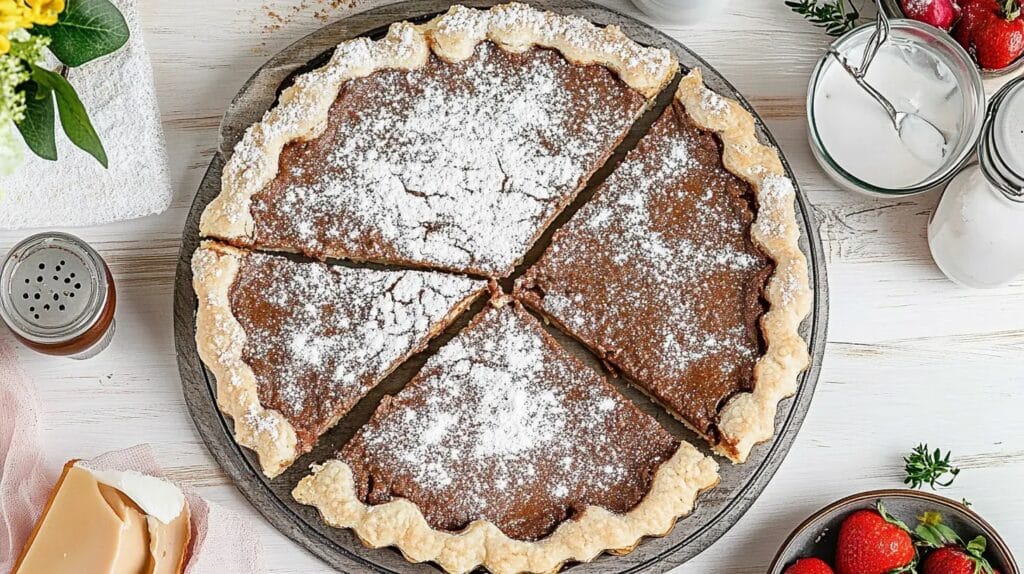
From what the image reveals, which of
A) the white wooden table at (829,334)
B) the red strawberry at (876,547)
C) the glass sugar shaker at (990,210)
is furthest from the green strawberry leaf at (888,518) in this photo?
the glass sugar shaker at (990,210)

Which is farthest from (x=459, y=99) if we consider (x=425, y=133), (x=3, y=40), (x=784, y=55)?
(x=3, y=40)

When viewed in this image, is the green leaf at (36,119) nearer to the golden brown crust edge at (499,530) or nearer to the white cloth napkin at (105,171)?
the white cloth napkin at (105,171)

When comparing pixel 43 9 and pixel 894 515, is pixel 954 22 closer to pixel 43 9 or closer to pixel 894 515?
pixel 894 515

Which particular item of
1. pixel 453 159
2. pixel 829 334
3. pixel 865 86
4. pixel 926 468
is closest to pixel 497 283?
pixel 453 159

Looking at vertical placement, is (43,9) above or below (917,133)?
above

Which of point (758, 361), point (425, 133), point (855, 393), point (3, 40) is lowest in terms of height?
point (855, 393)

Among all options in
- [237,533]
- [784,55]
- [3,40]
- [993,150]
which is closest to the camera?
[3,40]

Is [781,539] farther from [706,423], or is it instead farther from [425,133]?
[425,133]
